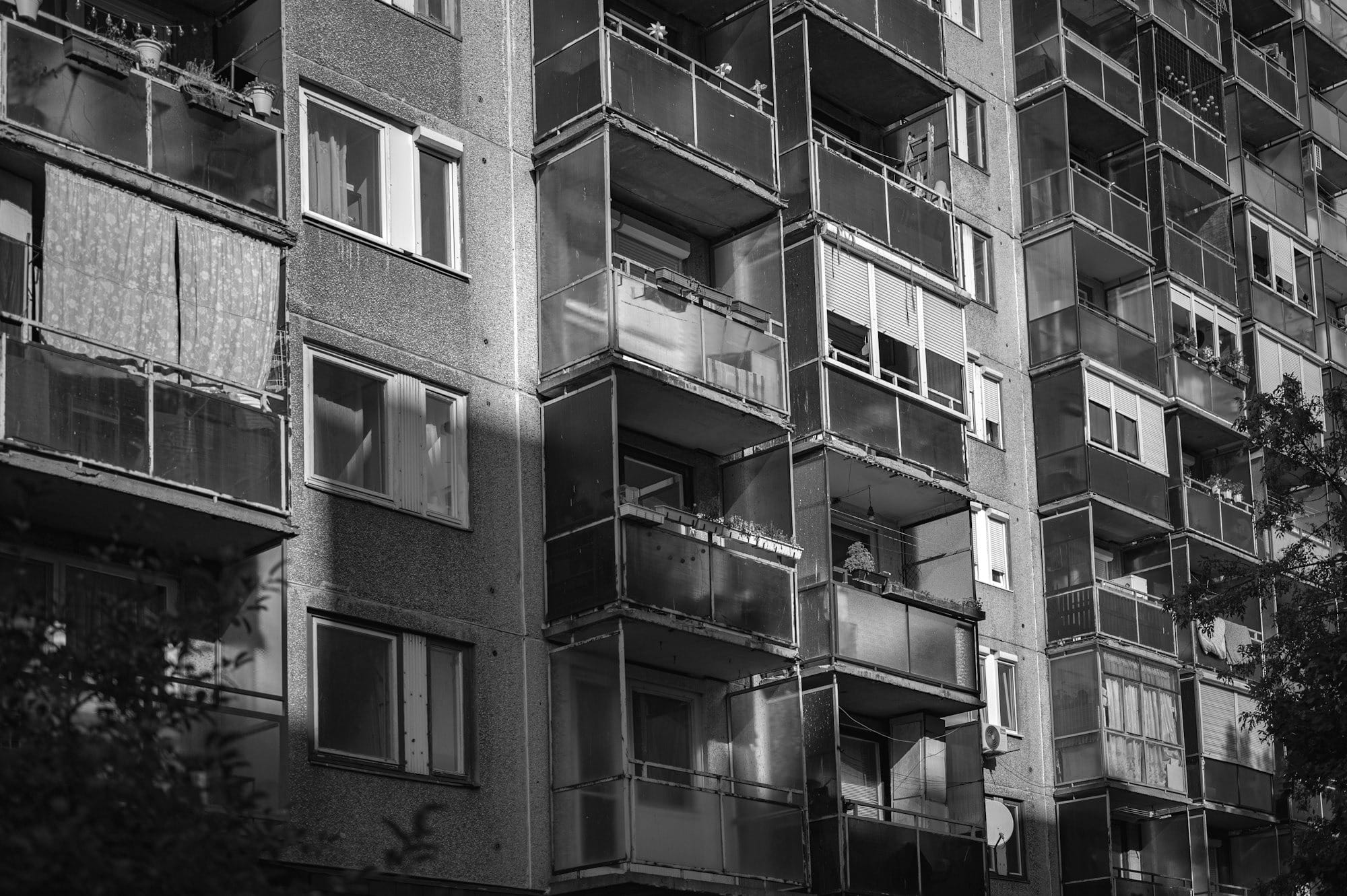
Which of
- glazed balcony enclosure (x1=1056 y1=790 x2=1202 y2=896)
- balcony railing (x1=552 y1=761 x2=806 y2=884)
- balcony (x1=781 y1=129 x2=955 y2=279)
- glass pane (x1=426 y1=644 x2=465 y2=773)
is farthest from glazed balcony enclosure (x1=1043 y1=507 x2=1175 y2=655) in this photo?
glass pane (x1=426 y1=644 x2=465 y2=773)

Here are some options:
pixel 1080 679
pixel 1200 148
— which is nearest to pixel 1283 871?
pixel 1080 679

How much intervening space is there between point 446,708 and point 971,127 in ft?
55.4

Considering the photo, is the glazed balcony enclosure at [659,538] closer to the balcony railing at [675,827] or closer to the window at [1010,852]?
the balcony railing at [675,827]

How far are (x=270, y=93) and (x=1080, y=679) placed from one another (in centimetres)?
1675

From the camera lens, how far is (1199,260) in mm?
39344

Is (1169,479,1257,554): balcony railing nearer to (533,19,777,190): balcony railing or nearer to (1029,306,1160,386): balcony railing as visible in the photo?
(1029,306,1160,386): balcony railing

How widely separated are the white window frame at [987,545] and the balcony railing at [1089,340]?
120 inches

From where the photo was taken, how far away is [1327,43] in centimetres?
4784

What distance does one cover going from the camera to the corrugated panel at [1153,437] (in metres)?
36.1

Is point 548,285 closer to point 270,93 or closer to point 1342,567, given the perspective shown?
point 270,93

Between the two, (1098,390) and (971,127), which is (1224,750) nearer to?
(1098,390)

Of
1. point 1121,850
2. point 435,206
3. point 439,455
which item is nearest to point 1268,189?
point 1121,850

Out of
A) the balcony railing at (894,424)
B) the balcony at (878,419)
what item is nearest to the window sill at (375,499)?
the balcony at (878,419)

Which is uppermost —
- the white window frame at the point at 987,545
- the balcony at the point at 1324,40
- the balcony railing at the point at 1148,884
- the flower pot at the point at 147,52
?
the balcony at the point at 1324,40
